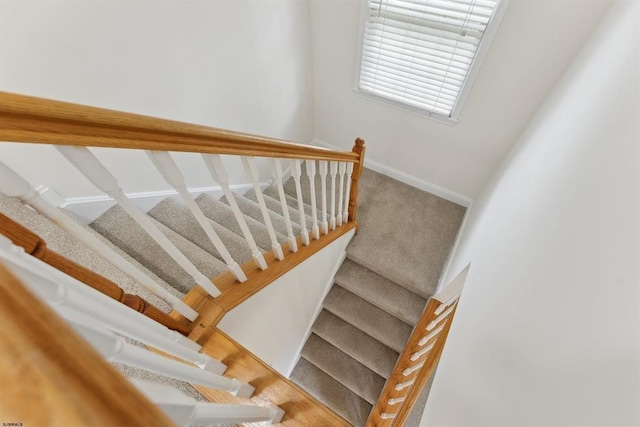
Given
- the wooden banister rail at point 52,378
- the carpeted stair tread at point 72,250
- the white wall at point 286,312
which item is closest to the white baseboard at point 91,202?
the carpeted stair tread at point 72,250

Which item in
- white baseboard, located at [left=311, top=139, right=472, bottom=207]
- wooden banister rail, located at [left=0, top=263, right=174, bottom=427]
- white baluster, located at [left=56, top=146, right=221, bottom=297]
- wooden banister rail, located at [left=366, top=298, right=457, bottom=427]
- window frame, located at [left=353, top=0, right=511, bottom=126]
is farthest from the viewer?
white baseboard, located at [left=311, top=139, right=472, bottom=207]

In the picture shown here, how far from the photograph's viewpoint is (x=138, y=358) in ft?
1.76

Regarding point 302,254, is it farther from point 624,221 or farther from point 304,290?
point 624,221

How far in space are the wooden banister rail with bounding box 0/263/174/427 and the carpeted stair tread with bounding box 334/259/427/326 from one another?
2423mm

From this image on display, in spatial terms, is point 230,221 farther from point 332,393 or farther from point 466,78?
point 466,78

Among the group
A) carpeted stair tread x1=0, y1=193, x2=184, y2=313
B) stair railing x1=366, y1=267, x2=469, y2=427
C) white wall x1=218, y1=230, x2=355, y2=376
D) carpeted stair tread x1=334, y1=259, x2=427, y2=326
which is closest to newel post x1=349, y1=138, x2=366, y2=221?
white wall x1=218, y1=230, x2=355, y2=376

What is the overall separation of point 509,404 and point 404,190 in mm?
2685

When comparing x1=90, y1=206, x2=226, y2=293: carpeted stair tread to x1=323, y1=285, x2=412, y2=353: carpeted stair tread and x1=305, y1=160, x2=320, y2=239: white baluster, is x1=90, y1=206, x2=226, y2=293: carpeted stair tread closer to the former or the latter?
x1=305, y1=160, x2=320, y2=239: white baluster

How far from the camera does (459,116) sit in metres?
2.42

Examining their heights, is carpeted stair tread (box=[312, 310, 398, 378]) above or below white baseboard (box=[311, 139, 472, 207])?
below

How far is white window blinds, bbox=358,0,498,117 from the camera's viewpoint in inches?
76.6

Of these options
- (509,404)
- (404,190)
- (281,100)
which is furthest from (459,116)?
(509,404)

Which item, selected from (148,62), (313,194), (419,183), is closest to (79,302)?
(313,194)

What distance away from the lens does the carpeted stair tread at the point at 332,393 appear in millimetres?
2457
